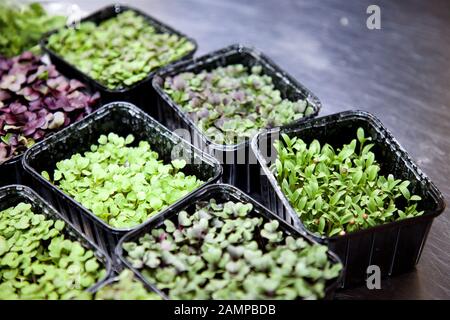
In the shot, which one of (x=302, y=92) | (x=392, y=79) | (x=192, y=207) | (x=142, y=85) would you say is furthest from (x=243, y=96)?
(x=392, y=79)

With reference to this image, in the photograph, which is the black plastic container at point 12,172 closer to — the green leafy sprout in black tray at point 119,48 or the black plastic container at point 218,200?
the green leafy sprout in black tray at point 119,48

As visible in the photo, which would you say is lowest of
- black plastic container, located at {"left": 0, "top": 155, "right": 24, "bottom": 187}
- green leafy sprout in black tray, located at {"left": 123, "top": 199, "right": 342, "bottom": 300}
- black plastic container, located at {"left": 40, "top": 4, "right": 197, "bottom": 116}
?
black plastic container, located at {"left": 0, "top": 155, "right": 24, "bottom": 187}

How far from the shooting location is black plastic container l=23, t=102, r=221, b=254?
1.69 meters

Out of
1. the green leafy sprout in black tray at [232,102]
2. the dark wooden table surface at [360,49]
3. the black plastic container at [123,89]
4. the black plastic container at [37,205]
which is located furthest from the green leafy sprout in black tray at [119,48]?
the black plastic container at [37,205]

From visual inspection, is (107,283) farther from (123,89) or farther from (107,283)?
(123,89)

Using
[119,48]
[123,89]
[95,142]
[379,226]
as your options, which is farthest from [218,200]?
[119,48]

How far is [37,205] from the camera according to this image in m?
1.70

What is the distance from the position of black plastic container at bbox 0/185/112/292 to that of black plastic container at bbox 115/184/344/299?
0.10 m

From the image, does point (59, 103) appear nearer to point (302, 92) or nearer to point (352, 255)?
point (302, 92)

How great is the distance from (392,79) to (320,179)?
92 cm

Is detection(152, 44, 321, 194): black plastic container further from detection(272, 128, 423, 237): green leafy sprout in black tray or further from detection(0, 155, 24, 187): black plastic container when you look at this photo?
detection(0, 155, 24, 187): black plastic container

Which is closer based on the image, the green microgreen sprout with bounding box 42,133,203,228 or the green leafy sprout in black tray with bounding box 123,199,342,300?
the green leafy sprout in black tray with bounding box 123,199,342,300

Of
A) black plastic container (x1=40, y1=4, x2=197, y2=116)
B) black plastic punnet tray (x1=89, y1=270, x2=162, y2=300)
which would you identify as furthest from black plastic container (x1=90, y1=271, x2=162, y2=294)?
black plastic container (x1=40, y1=4, x2=197, y2=116)
